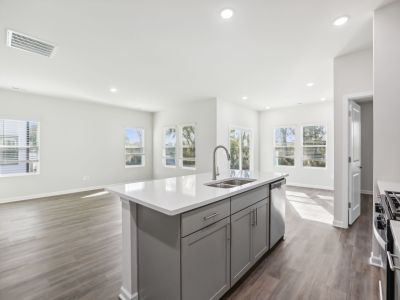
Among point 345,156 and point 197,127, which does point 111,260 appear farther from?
point 197,127

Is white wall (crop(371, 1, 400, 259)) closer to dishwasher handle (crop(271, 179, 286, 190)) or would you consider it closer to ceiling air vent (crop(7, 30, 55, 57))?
dishwasher handle (crop(271, 179, 286, 190))

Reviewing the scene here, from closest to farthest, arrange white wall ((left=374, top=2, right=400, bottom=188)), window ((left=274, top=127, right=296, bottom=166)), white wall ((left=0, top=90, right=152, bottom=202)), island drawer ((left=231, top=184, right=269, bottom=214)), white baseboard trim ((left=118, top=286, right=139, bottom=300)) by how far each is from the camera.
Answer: white baseboard trim ((left=118, top=286, right=139, bottom=300)), island drawer ((left=231, top=184, right=269, bottom=214)), white wall ((left=374, top=2, right=400, bottom=188)), white wall ((left=0, top=90, right=152, bottom=202)), window ((left=274, top=127, right=296, bottom=166))

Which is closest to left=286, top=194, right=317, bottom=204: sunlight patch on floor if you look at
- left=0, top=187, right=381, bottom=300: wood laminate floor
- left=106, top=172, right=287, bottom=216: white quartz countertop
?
left=0, top=187, right=381, bottom=300: wood laminate floor

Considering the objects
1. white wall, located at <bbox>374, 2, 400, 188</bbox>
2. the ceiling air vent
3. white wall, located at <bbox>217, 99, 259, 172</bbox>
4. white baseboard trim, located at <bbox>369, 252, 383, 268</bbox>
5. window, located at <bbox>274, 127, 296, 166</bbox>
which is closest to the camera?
white wall, located at <bbox>374, 2, 400, 188</bbox>

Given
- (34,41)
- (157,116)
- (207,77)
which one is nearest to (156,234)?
(34,41)

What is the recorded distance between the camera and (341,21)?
2.33 meters

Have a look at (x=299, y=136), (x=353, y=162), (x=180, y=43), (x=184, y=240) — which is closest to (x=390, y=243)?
(x=184, y=240)

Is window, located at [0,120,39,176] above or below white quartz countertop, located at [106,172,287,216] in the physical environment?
above

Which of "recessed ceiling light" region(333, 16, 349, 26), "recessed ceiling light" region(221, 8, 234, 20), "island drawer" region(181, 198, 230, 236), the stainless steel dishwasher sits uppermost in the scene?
"recessed ceiling light" region(333, 16, 349, 26)

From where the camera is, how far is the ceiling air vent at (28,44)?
8.47ft

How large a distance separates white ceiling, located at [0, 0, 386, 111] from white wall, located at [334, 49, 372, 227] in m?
0.21

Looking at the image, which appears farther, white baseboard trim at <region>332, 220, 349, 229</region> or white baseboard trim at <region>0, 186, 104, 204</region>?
white baseboard trim at <region>0, 186, 104, 204</region>

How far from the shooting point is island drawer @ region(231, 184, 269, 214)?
5.82 ft

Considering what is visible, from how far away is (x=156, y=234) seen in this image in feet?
4.88
